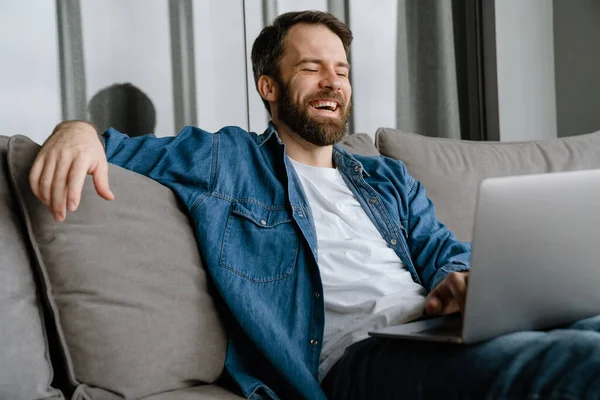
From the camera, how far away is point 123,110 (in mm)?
1879

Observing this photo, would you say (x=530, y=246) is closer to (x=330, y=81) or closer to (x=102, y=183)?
(x=102, y=183)

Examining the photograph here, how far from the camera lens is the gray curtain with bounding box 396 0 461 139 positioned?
2.48 m

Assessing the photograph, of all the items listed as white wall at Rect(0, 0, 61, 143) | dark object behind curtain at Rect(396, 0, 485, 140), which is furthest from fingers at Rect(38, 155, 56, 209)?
dark object behind curtain at Rect(396, 0, 485, 140)

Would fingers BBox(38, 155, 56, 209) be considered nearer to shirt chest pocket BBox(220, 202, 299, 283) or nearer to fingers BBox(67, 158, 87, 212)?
fingers BBox(67, 158, 87, 212)

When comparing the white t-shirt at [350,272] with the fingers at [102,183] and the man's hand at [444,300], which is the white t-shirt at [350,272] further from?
the fingers at [102,183]

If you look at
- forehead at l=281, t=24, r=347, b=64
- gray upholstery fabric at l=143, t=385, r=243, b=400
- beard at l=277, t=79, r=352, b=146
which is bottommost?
gray upholstery fabric at l=143, t=385, r=243, b=400

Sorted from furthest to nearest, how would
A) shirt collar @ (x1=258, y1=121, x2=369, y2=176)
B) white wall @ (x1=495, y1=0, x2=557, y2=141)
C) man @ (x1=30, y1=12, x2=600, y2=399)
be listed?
1. white wall @ (x1=495, y1=0, x2=557, y2=141)
2. shirt collar @ (x1=258, y1=121, x2=369, y2=176)
3. man @ (x1=30, y1=12, x2=600, y2=399)

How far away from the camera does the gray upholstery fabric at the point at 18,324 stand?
39.0 inches

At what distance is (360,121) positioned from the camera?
2.39 metres

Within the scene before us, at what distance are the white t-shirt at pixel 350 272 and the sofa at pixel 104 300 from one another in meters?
0.23

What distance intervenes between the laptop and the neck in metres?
0.82

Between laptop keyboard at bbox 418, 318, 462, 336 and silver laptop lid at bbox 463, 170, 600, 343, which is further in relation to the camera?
laptop keyboard at bbox 418, 318, 462, 336

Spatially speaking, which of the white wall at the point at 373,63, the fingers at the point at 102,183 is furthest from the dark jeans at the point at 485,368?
the white wall at the point at 373,63

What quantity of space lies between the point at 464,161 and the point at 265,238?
0.83m
